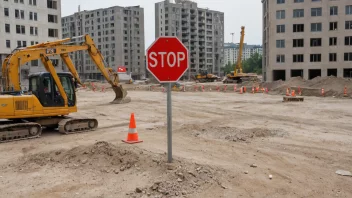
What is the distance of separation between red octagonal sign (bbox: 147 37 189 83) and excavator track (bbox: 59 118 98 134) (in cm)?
780

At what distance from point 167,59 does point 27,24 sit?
58439 mm

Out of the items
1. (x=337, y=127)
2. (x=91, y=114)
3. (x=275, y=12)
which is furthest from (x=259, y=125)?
(x=275, y=12)

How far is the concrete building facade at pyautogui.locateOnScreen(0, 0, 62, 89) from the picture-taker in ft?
181

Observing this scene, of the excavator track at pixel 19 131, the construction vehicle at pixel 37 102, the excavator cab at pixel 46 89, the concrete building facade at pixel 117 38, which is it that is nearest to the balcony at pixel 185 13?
the concrete building facade at pixel 117 38

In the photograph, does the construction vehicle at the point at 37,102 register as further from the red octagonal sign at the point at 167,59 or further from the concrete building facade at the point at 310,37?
the concrete building facade at the point at 310,37

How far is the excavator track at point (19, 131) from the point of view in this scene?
11844 mm

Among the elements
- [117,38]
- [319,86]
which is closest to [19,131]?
[319,86]

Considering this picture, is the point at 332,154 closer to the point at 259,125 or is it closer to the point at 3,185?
the point at 259,125

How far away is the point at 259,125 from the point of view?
48.4 ft

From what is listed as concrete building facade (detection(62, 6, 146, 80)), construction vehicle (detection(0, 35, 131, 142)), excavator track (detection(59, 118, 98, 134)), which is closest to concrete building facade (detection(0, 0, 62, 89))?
construction vehicle (detection(0, 35, 131, 142))

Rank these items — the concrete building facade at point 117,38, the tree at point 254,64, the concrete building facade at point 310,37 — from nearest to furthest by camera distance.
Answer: the concrete building facade at point 310,37 → the concrete building facade at point 117,38 → the tree at point 254,64

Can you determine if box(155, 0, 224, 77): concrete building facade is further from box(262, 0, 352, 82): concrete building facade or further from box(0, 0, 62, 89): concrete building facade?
box(0, 0, 62, 89): concrete building facade

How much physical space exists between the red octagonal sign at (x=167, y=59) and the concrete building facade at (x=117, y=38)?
11514 cm

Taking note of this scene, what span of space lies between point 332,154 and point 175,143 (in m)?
4.53
